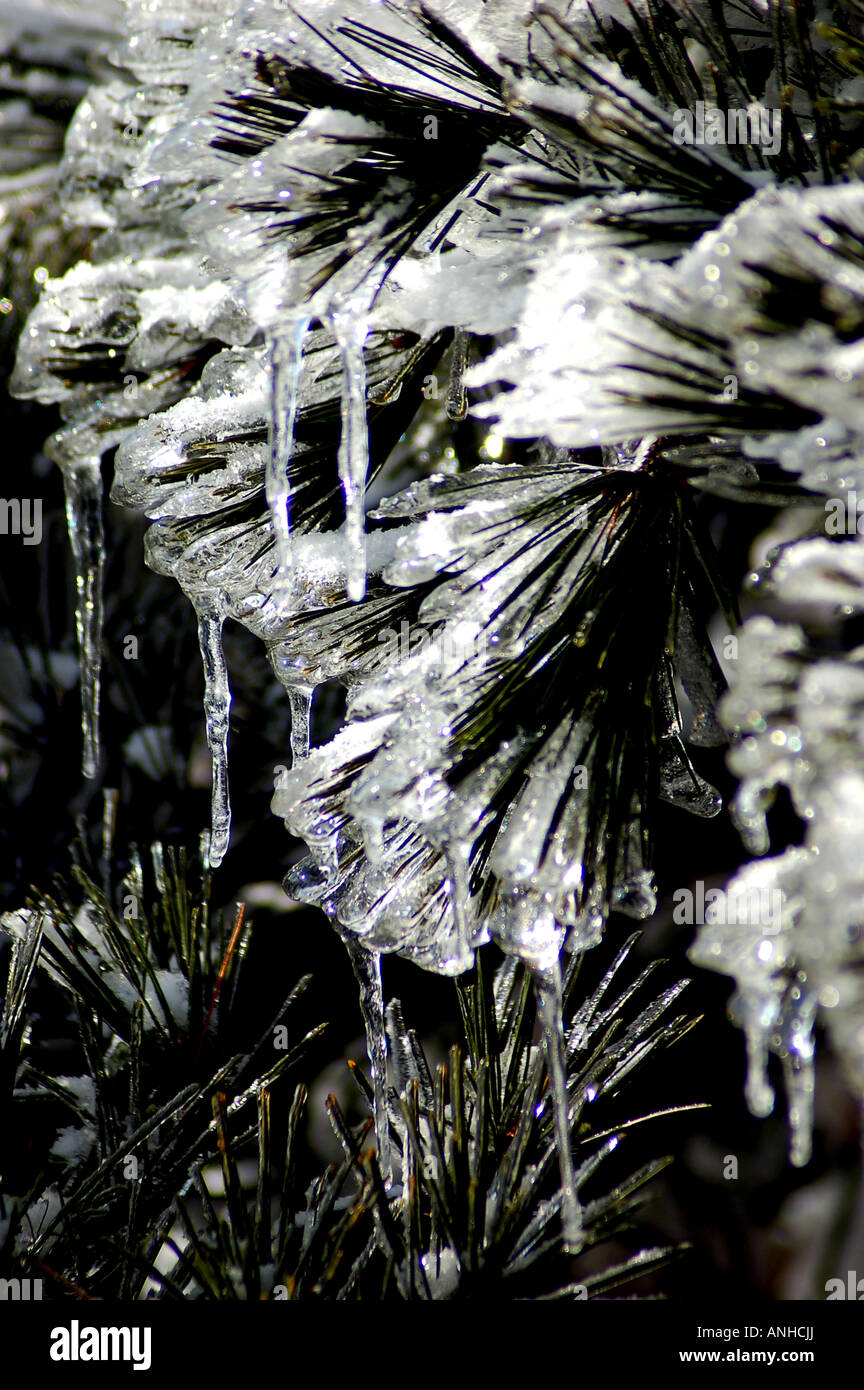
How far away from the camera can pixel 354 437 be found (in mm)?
444

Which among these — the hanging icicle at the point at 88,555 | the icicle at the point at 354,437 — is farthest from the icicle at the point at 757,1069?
the hanging icicle at the point at 88,555

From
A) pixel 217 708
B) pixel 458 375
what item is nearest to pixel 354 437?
pixel 458 375

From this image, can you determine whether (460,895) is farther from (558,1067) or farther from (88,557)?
(88,557)

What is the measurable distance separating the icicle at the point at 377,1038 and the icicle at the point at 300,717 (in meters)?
0.14

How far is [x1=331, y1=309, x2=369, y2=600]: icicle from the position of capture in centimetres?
41

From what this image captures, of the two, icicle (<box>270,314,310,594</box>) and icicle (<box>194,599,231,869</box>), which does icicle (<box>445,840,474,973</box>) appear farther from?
icicle (<box>194,599,231,869</box>)

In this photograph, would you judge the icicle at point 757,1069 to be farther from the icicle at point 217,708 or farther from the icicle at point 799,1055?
the icicle at point 217,708

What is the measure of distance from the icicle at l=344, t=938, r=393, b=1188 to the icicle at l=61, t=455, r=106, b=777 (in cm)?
36

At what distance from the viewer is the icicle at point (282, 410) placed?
40 cm

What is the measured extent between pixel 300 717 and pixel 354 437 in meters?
0.28

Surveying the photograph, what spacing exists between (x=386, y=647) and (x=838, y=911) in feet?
1.07
